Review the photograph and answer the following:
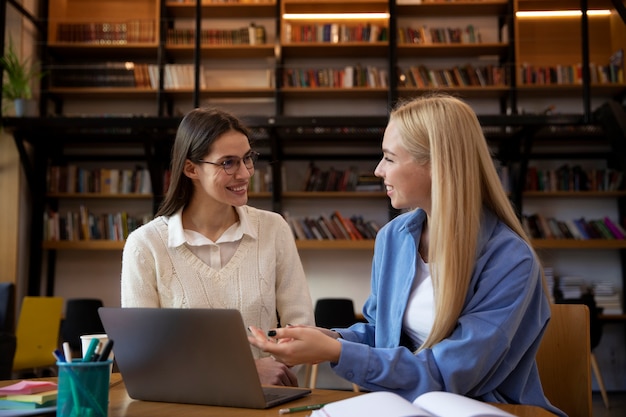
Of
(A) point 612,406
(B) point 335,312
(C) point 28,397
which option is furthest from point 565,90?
(C) point 28,397

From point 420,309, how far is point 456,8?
5.32m

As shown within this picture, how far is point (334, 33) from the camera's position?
6309 millimetres

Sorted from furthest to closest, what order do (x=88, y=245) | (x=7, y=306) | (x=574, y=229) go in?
(x=574, y=229) → (x=88, y=245) → (x=7, y=306)

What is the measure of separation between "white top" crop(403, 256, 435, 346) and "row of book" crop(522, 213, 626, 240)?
15.5 ft

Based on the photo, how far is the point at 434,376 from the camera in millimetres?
1414

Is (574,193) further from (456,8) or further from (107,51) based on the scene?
(107,51)

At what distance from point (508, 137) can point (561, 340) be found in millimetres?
4748

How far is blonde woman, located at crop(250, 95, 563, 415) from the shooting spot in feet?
4.59

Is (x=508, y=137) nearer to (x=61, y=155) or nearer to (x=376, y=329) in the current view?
(x=61, y=155)

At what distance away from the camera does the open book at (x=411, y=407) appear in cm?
104

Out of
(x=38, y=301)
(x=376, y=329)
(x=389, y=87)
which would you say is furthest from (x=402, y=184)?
(x=389, y=87)

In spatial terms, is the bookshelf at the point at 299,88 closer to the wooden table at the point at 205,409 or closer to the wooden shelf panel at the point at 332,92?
the wooden shelf panel at the point at 332,92

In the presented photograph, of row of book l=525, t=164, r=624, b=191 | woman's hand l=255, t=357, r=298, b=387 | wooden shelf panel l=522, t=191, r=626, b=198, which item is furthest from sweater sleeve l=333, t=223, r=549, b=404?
row of book l=525, t=164, r=624, b=191

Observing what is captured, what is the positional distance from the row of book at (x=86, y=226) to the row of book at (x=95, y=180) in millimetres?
220
